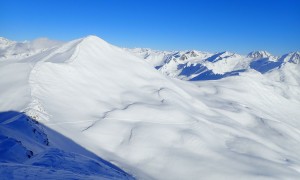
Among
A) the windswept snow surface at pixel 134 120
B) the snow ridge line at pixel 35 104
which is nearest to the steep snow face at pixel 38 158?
the windswept snow surface at pixel 134 120

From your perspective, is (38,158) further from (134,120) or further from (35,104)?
(134,120)

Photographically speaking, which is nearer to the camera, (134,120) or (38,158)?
(38,158)

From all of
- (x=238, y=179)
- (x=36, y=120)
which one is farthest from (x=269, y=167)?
(x=36, y=120)

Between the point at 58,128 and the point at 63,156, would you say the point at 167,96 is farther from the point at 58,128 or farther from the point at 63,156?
the point at 63,156

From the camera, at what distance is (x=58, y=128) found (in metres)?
29.7

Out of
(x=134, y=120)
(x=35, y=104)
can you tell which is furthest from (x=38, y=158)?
Result: (x=134, y=120)

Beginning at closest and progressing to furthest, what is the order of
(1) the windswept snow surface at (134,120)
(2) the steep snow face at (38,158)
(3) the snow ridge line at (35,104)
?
1. (2) the steep snow face at (38,158)
2. (1) the windswept snow surface at (134,120)
3. (3) the snow ridge line at (35,104)

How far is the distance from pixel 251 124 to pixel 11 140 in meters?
44.6

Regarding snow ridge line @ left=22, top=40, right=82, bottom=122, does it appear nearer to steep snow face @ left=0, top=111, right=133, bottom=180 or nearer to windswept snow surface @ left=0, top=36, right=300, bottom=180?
windswept snow surface @ left=0, top=36, right=300, bottom=180

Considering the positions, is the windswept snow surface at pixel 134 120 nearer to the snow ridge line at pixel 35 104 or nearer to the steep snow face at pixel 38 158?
the snow ridge line at pixel 35 104

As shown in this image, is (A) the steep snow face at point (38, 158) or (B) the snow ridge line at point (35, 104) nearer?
(A) the steep snow face at point (38, 158)

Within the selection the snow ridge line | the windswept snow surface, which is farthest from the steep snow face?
the snow ridge line

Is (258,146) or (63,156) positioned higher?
(258,146)

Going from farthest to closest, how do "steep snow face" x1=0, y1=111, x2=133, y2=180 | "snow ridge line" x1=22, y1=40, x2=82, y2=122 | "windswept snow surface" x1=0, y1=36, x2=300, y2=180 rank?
"snow ridge line" x1=22, y1=40, x2=82, y2=122, "windswept snow surface" x1=0, y1=36, x2=300, y2=180, "steep snow face" x1=0, y1=111, x2=133, y2=180
